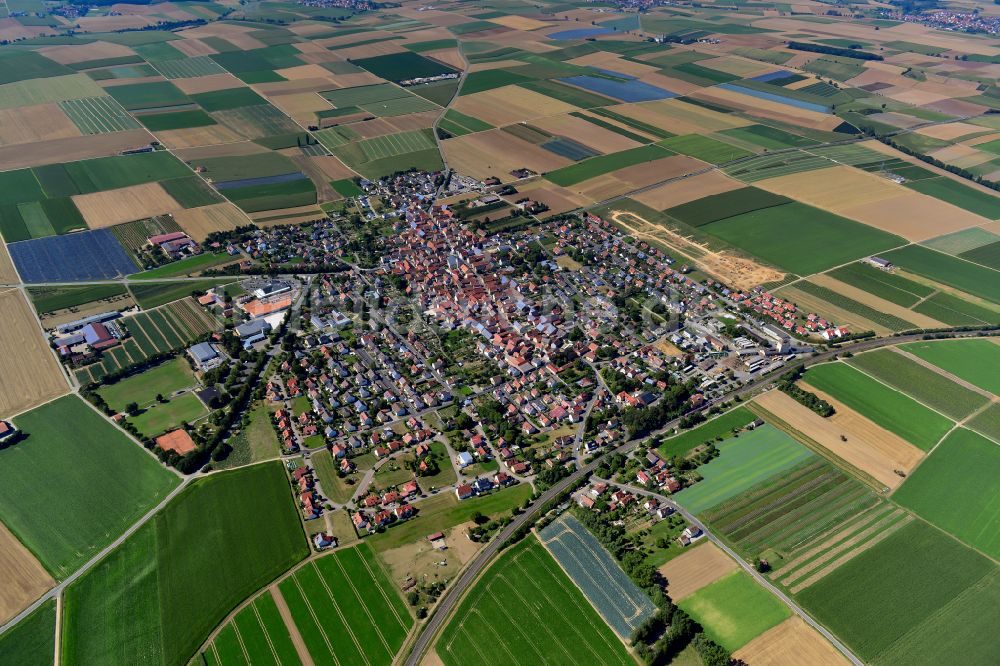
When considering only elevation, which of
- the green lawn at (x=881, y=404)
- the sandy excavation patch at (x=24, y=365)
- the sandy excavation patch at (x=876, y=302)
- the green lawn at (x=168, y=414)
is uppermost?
the sandy excavation patch at (x=876, y=302)

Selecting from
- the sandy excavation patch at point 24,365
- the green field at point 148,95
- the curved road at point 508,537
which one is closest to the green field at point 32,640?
the curved road at point 508,537

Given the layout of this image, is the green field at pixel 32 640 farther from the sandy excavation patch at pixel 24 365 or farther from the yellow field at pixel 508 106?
the yellow field at pixel 508 106

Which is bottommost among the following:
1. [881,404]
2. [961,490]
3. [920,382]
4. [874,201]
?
[961,490]

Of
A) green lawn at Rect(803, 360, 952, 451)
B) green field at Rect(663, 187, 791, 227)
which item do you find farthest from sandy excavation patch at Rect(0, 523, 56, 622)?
green field at Rect(663, 187, 791, 227)

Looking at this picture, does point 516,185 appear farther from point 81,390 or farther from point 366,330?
point 81,390

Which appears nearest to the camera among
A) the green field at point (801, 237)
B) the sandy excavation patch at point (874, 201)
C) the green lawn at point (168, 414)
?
the green lawn at point (168, 414)

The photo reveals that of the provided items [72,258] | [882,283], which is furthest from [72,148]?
[882,283]

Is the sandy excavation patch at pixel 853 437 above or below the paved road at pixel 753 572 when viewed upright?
above

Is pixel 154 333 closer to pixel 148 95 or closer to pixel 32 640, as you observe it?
pixel 32 640
